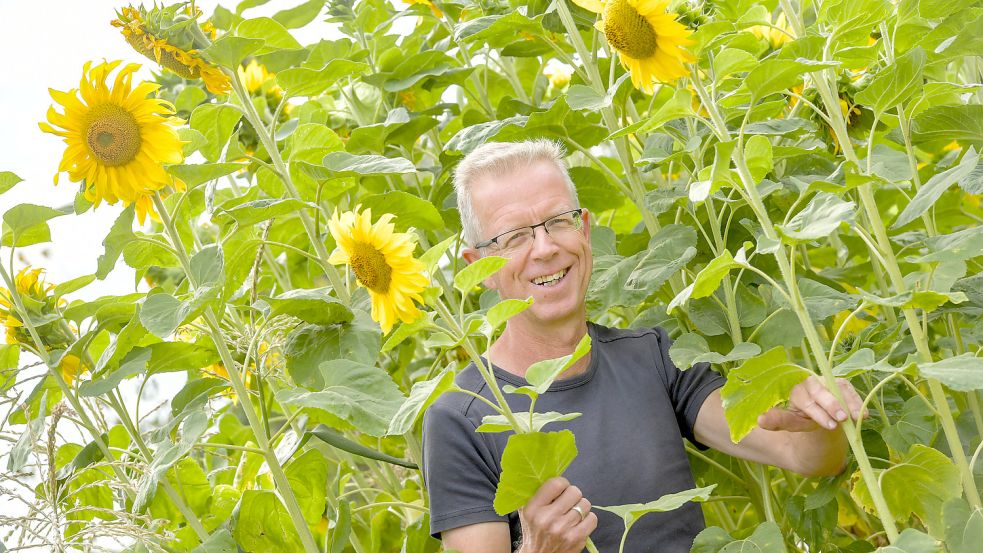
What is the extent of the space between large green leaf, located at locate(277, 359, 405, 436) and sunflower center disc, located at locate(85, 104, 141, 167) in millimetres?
394

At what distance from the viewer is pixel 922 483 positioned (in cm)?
126

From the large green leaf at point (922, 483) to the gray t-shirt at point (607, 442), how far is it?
365mm

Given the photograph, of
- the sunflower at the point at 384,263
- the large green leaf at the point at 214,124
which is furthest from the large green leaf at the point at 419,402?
the large green leaf at the point at 214,124

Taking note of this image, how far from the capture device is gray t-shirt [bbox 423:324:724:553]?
153 centimetres

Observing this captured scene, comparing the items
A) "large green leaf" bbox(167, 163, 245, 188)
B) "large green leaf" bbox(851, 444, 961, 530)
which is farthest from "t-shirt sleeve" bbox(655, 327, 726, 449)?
"large green leaf" bbox(167, 163, 245, 188)

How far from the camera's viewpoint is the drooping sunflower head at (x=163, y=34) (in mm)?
1499

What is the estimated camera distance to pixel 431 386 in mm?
1117

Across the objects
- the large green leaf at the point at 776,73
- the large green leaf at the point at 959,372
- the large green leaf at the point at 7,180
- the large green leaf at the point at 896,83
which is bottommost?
the large green leaf at the point at 959,372

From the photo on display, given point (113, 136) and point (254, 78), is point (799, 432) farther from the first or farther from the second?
point (254, 78)

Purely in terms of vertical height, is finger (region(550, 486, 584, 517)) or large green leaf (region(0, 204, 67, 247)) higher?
large green leaf (region(0, 204, 67, 247))

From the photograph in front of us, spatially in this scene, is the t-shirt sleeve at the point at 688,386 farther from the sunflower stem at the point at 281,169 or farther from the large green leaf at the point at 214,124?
the large green leaf at the point at 214,124

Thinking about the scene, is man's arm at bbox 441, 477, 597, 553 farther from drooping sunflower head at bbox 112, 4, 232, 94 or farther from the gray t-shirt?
drooping sunflower head at bbox 112, 4, 232, 94

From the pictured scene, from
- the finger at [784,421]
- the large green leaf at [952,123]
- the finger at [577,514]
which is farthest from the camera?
the large green leaf at [952,123]

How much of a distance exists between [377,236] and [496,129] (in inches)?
21.0
